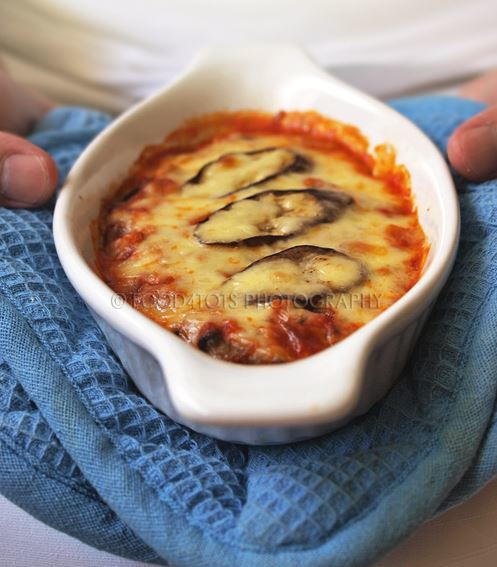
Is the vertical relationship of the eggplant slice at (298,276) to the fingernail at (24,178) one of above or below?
above

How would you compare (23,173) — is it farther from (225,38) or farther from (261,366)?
(225,38)

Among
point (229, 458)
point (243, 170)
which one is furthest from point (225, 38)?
point (229, 458)

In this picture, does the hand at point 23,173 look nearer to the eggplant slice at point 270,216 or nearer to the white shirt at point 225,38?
the eggplant slice at point 270,216

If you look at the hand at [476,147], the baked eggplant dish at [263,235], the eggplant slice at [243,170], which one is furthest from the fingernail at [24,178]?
the hand at [476,147]

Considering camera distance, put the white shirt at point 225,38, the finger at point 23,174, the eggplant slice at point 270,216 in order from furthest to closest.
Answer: the white shirt at point 225,38 → the finger at point 23,174 → the eggplant slice at point 270,216

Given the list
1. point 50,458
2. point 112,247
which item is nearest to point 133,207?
point 112,247

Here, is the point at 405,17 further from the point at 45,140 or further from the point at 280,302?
the point at 280,302
